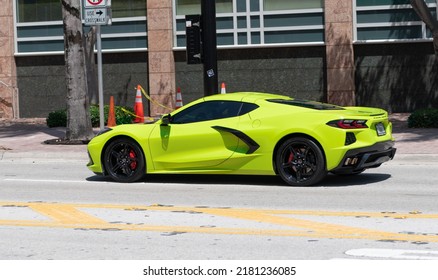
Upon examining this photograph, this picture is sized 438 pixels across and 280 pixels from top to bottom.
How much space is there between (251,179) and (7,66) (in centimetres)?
1572

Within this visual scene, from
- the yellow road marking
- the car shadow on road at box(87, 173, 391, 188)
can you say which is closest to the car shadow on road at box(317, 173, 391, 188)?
the car shadow on road at box(87, 173, 391, 188)

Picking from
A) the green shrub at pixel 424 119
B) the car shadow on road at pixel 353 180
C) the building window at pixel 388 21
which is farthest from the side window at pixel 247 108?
the building window at pixel 388 21

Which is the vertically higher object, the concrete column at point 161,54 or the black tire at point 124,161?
the concrete column at point 161,54

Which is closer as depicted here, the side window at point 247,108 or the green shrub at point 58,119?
the side window at point 247,108

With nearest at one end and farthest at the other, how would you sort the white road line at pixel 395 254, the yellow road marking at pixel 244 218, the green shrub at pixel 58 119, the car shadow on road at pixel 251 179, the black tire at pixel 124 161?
1. the white road line at pixel 395 254
2. the yellow road marking at pixel 244 218
3. the car shadow on road at pixel 251 179
4. the black tire at pixel 124 161
5. the green shrub at pixel 58 119

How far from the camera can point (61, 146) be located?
66.7 ft

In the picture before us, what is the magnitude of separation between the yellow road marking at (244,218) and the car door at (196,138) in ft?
7.67

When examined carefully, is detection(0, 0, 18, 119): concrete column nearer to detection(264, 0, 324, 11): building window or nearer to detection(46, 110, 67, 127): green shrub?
detection(46, 110, 67, 127): green shrub

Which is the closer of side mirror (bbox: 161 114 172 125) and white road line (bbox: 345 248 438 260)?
white road line (bbox: 345 248 438 260)

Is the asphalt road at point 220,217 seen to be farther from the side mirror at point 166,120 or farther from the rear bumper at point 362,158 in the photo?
the side mirror at point 166,120

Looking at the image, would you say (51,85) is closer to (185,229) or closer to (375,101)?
(375,101)

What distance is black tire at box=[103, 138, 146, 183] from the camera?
14.8 metres

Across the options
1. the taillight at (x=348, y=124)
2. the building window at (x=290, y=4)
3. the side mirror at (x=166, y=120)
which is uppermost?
the building window at (x=290, y=4)

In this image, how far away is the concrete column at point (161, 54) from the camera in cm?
2753
